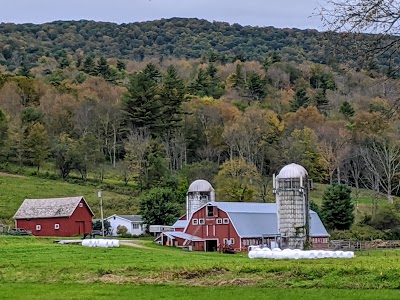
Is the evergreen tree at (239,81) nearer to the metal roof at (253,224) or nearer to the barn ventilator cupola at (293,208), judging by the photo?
the metal roof at (253,224)

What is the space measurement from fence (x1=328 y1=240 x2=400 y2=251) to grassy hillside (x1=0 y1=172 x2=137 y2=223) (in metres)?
26.4

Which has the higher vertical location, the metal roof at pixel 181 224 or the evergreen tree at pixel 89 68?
the evergreen tree at pixel 89 68

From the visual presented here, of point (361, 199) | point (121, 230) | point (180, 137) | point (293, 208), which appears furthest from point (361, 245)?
point (180, 137)

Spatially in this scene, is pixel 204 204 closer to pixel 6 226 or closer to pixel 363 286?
pixel 6 226


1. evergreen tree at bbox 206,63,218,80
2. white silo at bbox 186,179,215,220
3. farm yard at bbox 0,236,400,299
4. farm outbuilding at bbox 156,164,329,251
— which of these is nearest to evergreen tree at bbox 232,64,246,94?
evergreen tree at bbox 206,63,218,80

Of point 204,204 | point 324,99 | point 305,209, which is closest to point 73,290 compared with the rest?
point 305,209

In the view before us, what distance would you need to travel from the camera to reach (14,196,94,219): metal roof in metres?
65.8

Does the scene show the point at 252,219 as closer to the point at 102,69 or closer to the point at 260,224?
the point at 260,224

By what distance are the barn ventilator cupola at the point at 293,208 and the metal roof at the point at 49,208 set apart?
19790 millimetres

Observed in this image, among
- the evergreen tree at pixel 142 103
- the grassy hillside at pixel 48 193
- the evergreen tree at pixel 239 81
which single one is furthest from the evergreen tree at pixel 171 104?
the evergreen tree at pixel 239 81

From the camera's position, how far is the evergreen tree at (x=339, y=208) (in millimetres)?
73312

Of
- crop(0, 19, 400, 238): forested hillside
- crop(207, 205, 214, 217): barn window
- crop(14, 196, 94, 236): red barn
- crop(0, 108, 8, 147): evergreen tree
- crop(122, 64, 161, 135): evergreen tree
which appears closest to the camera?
crop(207, 205, 214, 217): barn window

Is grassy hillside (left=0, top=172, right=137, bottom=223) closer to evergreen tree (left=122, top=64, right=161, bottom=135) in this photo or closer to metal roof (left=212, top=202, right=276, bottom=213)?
evergreen tree (left=122, top=64, right=161, bottom=135)

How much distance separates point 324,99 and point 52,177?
5929 cm
